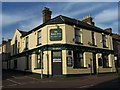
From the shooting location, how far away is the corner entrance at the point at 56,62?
2394 centimetres

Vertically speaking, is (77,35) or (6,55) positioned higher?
(77,35)

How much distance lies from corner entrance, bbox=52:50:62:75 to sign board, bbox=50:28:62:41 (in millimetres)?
1628

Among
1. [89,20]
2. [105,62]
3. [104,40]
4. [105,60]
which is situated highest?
[89,20]

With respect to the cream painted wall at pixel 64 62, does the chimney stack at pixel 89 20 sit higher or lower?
higher

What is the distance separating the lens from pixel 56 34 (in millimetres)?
24750

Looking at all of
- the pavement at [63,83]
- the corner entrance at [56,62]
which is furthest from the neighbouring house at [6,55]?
the pavement at [63,83]

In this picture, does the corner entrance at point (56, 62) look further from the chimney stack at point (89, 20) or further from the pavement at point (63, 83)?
the chimney stack at point (89, 20)

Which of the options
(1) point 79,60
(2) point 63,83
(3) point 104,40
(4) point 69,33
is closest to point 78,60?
(1) point 79,60

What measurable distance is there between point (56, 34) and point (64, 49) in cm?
221

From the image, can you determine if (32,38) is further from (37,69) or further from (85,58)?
(85,58)

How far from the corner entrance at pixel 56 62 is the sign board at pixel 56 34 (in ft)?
5.34

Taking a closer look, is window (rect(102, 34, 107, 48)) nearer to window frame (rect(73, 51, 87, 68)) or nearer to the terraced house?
the terraced house

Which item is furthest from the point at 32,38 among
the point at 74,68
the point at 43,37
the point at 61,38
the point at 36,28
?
the point at 74,68

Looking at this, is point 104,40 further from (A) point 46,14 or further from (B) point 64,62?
(B) point 64,62
